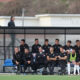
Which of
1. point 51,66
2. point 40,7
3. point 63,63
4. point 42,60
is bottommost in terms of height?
point 51,66

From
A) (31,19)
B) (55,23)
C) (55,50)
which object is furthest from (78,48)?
(31,19)

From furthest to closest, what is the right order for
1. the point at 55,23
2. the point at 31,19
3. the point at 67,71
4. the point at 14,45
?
the point at 31,19
the point at 55,23
the point at 14,45
the point at 67,71

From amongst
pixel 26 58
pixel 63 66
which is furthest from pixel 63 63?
pixel 26 58

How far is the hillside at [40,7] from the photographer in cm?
6000

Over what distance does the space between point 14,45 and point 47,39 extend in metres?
1.92

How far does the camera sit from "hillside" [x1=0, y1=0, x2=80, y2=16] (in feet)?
197

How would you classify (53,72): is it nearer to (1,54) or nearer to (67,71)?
(67,71)

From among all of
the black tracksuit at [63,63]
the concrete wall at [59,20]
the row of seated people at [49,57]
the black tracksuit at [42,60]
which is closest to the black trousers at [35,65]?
the row of seated people at [49,57]

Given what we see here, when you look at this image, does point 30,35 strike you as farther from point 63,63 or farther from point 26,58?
point 63,63

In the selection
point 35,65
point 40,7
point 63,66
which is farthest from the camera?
point 40,7

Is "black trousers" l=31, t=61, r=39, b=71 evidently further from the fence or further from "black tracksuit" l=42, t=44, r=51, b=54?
the fence

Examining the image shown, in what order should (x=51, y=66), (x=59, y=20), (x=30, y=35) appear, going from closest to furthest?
1. (x=51, y=66)
2. (x=30, y=35)
3. (x=59, y=20)

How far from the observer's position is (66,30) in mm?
26625

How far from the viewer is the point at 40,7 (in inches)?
2479
